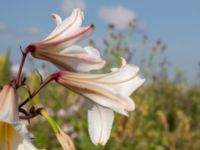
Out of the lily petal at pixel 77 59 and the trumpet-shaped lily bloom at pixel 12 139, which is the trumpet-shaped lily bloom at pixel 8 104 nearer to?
the trumpet-shaped lily bloom at pixel 12 139

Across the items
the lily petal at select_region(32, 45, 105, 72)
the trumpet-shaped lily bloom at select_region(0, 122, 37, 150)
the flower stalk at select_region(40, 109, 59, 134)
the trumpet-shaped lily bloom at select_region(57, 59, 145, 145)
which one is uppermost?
the lily petal at select_region(32, 45, 105, 72)

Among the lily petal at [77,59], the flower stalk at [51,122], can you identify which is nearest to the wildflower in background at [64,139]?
the flower stalk at [51,122]

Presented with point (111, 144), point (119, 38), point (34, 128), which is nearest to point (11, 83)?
point (111, 144)

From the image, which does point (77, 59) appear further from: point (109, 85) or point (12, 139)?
point (12, 139)

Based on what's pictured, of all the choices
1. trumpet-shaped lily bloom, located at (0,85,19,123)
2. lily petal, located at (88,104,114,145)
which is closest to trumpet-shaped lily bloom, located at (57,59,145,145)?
lily petal, located at (88,104,114,145)

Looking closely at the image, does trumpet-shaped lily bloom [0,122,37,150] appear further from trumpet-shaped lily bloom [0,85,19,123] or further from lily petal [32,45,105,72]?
lily petal [32,45,105,72]

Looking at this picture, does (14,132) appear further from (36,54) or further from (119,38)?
(119,38)

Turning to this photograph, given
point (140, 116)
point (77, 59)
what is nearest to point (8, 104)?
point (77, 59)
